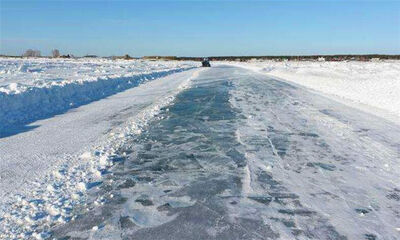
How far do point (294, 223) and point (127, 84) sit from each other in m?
22.3

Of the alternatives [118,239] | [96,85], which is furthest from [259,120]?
[96,85]

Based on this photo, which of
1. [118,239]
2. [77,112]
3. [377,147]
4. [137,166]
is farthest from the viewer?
[77,112]

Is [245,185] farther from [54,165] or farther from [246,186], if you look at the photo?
[54,165]

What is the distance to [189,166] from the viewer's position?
21.4 ft

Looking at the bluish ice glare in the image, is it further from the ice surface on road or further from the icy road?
the ice surface on road

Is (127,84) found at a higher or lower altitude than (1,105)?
lower

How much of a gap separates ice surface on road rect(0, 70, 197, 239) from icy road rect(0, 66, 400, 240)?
0.17 metres

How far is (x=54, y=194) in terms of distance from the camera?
5.02 meters

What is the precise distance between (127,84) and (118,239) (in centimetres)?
2237

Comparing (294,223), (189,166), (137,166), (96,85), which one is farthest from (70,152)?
(96,85)

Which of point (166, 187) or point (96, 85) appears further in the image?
point (96, 85)

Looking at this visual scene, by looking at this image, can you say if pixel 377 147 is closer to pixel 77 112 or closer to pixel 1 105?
pixel 77 112

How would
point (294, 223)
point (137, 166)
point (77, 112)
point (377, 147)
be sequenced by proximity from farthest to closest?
1. point (77, 112)
2. point (377, 147)
3. point (137, 166)
4. point (294, 223)

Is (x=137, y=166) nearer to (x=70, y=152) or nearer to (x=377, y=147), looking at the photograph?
(x=70, y=152)
